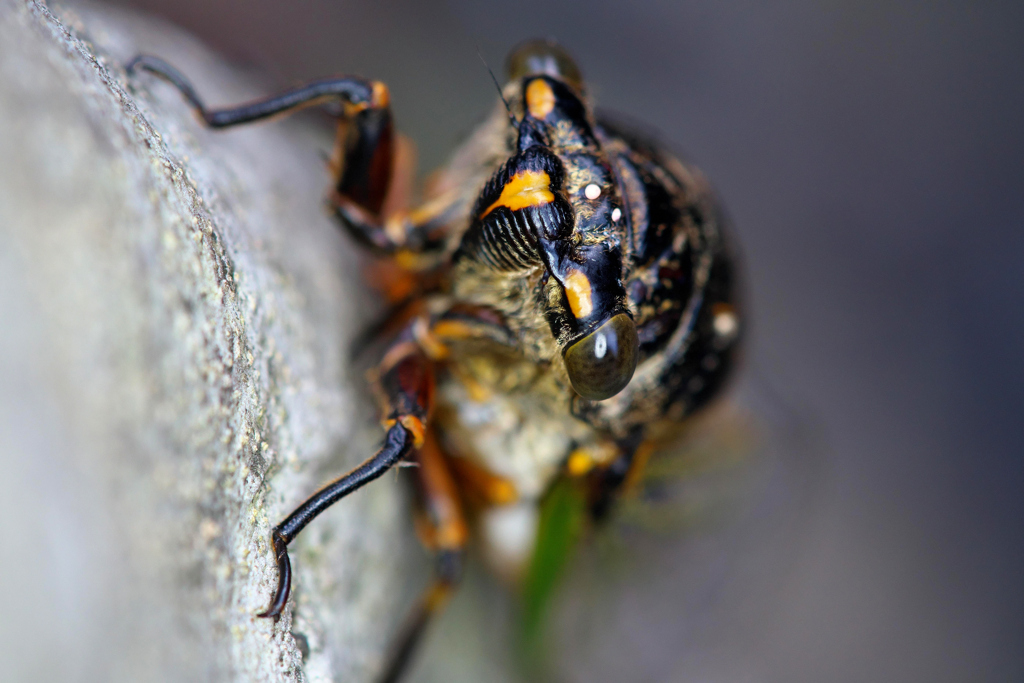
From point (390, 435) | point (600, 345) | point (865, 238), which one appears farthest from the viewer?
point (865, 238)

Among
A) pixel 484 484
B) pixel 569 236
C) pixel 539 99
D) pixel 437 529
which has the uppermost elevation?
pixel 539 99

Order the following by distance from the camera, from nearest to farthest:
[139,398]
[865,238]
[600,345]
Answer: [139,398] → [600,345] → [865,238]

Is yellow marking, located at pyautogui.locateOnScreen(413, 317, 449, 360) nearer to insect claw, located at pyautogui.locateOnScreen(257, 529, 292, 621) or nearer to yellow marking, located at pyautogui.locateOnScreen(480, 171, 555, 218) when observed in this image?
yellow marking, located at pyautogui.locateOnScreen(480, 171, 555, 218)

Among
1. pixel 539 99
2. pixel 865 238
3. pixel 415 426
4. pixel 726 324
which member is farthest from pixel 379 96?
pixel 865 238

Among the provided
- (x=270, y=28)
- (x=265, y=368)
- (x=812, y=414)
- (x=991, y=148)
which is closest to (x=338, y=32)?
(x=270, y=28)

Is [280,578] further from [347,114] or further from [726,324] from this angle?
[726,324]
